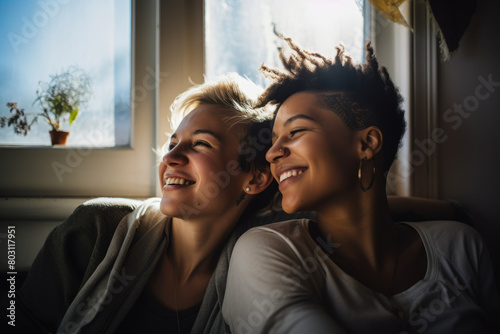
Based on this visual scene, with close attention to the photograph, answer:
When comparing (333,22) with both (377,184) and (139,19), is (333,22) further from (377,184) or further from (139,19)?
(377,184)

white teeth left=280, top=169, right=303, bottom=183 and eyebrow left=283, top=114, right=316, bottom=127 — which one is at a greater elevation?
eyebrow left=283, top=114, right=316, bottom=127

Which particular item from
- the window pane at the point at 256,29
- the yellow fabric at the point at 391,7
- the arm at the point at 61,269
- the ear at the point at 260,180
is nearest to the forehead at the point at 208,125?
the ear at the point at 260,180

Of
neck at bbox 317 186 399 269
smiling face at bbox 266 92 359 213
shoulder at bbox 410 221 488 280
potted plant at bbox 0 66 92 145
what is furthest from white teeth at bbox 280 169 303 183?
potted plant at bbox 0 66 92 145

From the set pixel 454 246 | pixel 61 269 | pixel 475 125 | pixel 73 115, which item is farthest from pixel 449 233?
pixel 73 115

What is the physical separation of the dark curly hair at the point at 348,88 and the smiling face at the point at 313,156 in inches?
1.4

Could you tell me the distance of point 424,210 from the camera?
1.07 meters

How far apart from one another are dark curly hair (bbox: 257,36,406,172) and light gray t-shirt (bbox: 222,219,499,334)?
0.90ft

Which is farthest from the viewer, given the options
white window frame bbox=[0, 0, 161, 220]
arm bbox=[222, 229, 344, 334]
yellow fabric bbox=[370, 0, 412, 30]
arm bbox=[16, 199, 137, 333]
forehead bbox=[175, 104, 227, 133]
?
white window frame bbox=[0, 0, 161, 220]

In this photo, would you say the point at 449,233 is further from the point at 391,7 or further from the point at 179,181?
the point at 391,7

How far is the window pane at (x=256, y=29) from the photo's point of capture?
141 centimetres

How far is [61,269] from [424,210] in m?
1.06

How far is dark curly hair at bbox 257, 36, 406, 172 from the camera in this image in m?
0.79

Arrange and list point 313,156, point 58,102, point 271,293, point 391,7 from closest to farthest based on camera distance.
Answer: point 271,293
point 313,156
point 391,7
point 58,102

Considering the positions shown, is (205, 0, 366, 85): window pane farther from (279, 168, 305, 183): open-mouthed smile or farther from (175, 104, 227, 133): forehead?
(279, 168, 305, 183): open-mouthed smile
